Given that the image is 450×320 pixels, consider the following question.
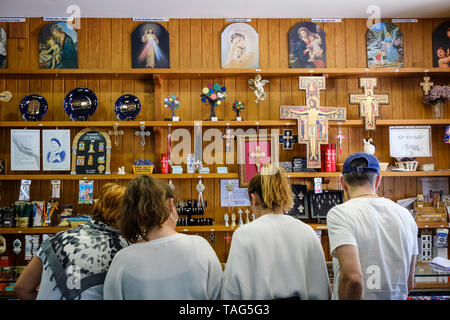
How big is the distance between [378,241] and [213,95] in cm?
234

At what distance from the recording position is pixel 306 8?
12.0 feet

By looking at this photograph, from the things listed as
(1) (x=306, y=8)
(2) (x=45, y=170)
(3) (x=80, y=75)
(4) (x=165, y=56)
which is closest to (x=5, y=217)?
(2) (x=45, y=170)

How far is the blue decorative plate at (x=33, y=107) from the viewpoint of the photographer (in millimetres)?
3596

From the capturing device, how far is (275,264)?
5.15ft

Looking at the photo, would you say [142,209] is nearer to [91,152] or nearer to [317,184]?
[91,152]

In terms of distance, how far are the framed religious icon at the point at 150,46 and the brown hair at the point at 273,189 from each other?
94.6 inches

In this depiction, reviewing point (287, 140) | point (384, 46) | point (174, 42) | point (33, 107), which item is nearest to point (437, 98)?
point (384, 46)

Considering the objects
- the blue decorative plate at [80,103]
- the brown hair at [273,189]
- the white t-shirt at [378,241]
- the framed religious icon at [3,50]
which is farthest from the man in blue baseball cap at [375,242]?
the framed religious icon at [3,50]

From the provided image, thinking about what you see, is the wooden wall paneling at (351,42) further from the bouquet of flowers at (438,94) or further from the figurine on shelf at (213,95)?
the figurine on shelf at (213,95)

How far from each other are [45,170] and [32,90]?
890 mm

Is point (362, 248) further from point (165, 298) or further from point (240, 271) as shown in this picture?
point (165, 298)

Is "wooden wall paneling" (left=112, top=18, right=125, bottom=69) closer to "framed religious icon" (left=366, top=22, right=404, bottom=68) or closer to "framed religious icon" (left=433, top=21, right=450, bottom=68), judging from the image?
"framed religious icon" (left=366, top=22, right=404, bottom=68)

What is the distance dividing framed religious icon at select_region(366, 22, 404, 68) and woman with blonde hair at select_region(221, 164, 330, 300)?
9.49 ft

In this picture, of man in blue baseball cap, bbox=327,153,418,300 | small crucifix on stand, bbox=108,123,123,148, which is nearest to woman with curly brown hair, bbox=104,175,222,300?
man in blue baseball cap, bbox=327,153,418,300
